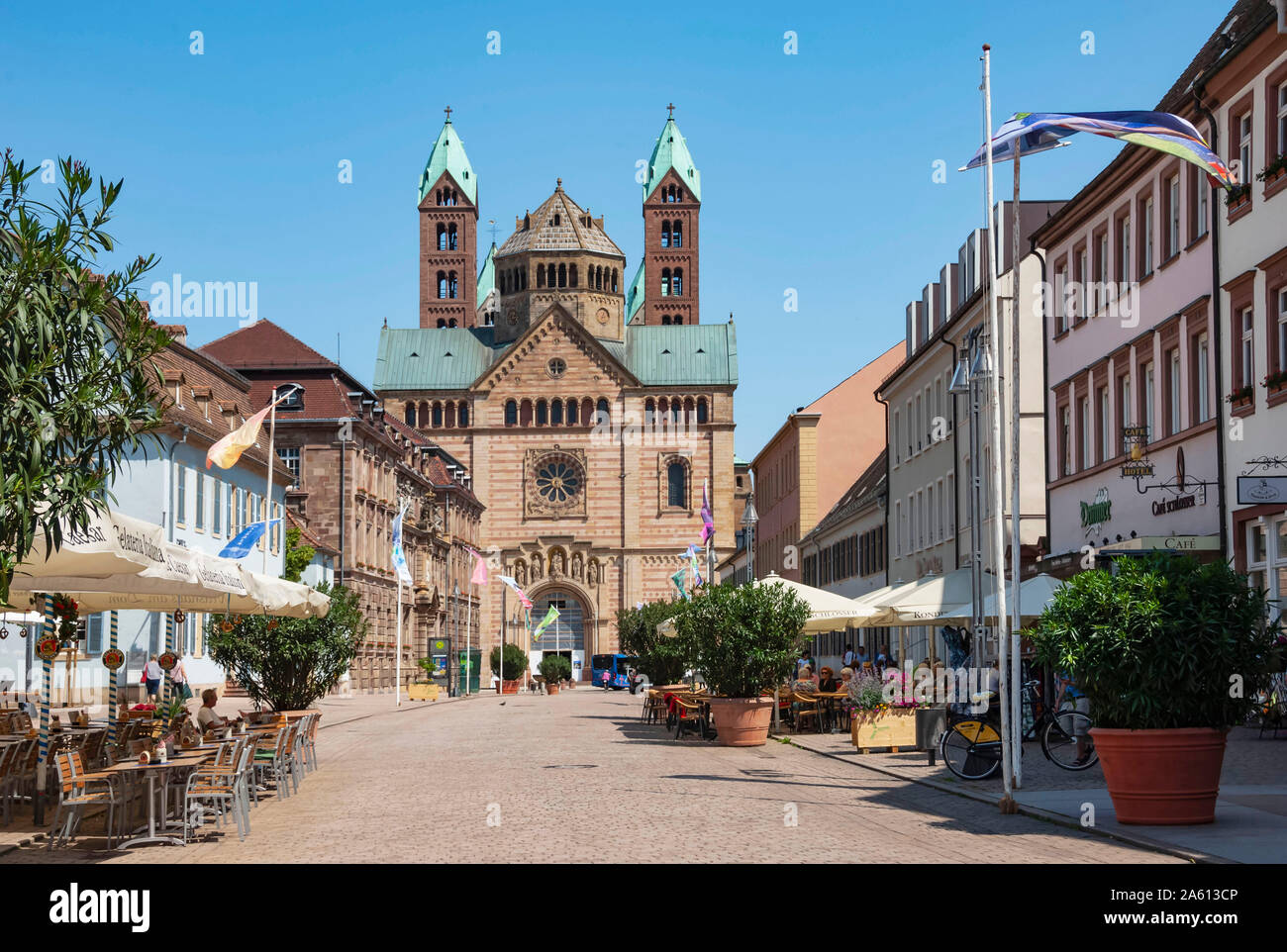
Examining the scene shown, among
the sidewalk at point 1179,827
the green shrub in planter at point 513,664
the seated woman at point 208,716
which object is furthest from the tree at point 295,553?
the seated woman at point 208,716

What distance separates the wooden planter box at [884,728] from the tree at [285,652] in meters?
9.02

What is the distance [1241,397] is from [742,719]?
9303 millimetres

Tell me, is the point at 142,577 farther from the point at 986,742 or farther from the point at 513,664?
the point at 513,664

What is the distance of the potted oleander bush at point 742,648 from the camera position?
86.1 feet

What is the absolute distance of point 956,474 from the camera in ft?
134

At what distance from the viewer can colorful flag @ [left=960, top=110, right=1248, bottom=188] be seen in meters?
15.3

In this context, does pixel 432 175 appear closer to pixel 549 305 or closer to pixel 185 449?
pixel 549 305

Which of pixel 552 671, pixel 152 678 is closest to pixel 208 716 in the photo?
pixel 152 678

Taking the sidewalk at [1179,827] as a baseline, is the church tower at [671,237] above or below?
above

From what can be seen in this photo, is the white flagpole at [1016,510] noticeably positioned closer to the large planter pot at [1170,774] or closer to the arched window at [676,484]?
the large planter pot at [1170,774]

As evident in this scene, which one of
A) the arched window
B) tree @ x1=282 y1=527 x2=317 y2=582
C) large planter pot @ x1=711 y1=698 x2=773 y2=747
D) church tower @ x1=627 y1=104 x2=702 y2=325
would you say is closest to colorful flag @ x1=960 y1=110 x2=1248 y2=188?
large planter pot @ x1=711 y1=698 x2=773 y2=747

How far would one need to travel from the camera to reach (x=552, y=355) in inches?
4082

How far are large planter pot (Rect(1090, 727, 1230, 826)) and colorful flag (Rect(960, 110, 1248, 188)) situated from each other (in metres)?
5.44
